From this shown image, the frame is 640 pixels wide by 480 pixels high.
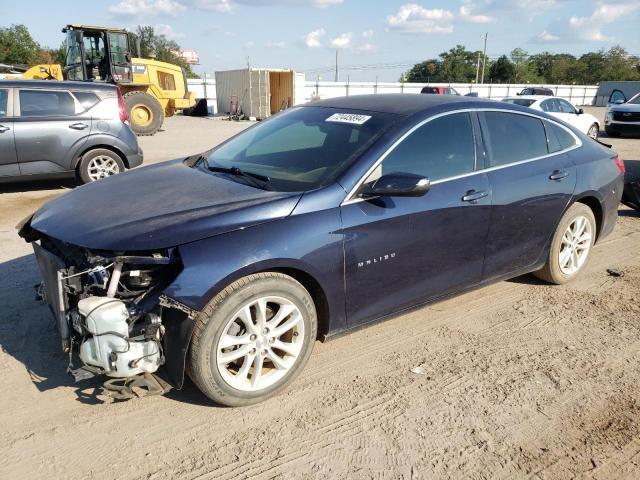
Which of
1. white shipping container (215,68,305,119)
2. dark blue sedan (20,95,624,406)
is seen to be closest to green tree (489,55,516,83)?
white shipping container (215,68,305,119)

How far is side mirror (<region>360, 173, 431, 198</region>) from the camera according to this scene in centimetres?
311

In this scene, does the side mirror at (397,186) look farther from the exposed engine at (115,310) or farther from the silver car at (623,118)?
the silver car at (623,118)

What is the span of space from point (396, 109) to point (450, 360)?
1787mm

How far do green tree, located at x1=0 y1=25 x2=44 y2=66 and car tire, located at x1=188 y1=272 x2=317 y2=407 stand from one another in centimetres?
6512

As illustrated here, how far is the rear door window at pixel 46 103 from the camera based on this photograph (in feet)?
25.9

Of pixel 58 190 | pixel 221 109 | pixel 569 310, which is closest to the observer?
pixel 569 310

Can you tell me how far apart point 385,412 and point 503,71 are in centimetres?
7991

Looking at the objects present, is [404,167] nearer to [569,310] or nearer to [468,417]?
[468,417]

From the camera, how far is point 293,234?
293 cm

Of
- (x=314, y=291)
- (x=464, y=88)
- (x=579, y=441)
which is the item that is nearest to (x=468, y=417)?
(x=579, y=441)

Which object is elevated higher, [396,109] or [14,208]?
[396,109]

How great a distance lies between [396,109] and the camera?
146 inches

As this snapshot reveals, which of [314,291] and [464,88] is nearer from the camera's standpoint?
[314,291]

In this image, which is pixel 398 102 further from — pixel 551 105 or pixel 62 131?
pixel 551 105
